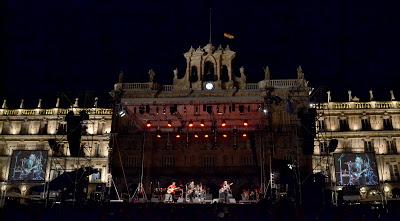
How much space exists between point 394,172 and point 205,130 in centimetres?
2549

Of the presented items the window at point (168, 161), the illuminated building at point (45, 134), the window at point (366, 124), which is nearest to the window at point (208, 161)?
the window at point (168, 161)

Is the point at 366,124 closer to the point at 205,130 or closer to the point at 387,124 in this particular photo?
the point at 387,124

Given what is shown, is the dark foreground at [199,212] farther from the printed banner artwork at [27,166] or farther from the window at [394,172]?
the window at [394,172]

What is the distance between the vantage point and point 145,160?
40.3 m

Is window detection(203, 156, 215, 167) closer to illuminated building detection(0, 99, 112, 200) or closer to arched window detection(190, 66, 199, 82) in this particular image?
arched window detection(190, 66, 199, 82)

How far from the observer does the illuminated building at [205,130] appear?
39344mm

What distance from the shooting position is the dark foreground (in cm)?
1977

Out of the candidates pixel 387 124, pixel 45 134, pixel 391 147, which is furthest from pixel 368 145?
pixel 45 134

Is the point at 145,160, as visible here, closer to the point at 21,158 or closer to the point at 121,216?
the point at 21,158

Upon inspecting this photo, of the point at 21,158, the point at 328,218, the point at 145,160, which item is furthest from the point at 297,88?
the point at 21,158

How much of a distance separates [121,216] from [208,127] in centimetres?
2196

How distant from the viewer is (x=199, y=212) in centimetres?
2062

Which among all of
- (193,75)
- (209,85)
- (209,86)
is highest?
(193,75)

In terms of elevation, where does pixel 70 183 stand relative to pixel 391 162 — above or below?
below
